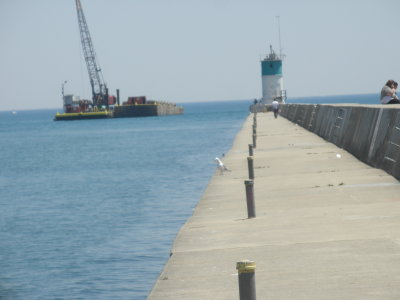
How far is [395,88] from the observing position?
93.2 ft

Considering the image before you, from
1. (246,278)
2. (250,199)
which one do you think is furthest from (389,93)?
(246,278)

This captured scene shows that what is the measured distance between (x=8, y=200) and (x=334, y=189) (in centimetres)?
1817

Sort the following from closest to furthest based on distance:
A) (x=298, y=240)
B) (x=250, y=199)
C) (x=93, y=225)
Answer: (x=298, y=240), (x=250, y=199), (x=93, y=225)

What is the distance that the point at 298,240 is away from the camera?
1273 centimetres

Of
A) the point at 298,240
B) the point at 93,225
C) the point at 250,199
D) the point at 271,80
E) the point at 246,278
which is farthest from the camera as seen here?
the point at 271,80

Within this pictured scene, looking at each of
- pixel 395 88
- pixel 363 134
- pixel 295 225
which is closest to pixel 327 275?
pixel 295 225

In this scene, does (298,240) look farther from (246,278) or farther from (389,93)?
(389,93)

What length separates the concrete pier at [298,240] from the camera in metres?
9.75

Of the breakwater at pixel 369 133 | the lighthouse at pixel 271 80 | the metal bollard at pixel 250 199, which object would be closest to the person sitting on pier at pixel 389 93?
the breakwater at pixel 369 133

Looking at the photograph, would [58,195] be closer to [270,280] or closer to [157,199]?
[157,199]

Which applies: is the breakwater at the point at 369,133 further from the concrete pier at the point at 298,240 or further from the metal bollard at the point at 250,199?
the metal bollard at the point at 250,199

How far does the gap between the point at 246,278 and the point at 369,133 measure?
1783cm


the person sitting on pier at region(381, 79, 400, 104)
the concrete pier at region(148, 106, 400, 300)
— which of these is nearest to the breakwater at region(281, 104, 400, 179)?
the concrete pier at region(148, 106, 400, 300)

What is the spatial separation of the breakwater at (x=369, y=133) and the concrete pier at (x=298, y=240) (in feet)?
1.50
